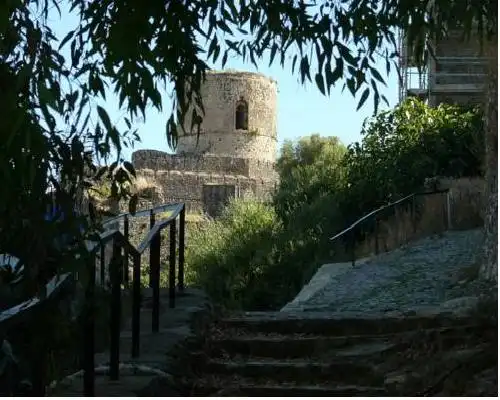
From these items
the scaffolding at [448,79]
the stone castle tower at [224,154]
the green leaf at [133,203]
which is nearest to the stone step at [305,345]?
the green leaf at [133,203]

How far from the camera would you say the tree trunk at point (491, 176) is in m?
8.07

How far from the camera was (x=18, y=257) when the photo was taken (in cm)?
252

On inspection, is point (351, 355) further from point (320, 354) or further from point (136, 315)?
point (136, 315)

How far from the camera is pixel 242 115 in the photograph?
45.1 m

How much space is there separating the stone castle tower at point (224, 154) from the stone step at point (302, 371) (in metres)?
26.1

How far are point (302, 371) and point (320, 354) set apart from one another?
0.38m

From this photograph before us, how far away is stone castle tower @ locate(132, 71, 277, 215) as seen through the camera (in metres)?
34.9

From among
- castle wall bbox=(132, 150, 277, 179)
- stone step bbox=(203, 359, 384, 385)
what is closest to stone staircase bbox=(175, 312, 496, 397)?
Result: stone step bbox=(203, 359, 384, 385)

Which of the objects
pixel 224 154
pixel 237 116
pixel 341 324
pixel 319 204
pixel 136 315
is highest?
pixel 237 116

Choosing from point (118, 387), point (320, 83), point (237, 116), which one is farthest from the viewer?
point (237, 116)

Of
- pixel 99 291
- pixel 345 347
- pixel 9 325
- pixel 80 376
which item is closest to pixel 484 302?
pixel 345 347

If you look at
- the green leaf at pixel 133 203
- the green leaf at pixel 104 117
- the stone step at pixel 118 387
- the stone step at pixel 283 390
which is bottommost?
the stone step at pixel 283 390

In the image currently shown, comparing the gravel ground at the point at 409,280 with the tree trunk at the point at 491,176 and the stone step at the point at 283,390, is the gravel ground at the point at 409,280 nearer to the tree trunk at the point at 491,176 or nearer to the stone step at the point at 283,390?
the tree trunk at the point at 491,176

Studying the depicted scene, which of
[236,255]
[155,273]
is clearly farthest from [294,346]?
[236,255]
